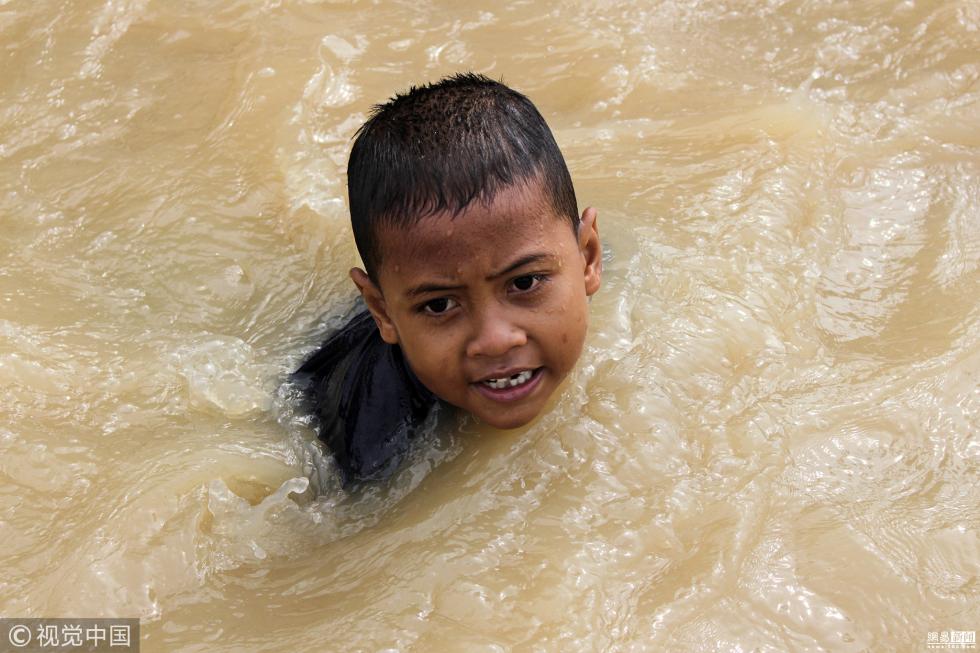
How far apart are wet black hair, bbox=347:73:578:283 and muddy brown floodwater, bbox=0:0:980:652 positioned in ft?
2.42

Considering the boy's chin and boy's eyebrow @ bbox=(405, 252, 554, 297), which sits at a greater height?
boy's eyebrow @ bbox=(405, 252, 554, 297)

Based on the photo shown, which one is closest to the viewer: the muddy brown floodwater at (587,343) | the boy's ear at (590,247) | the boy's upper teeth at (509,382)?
the muddy brown floodwater at (587,343)

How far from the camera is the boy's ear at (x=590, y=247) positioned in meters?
3.14

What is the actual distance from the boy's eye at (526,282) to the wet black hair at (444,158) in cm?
22

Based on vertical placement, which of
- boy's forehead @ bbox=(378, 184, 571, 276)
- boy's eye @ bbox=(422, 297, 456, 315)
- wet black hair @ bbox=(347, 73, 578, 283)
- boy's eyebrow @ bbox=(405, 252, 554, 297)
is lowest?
boy's eye @ bbox=(422, 297, 456, 315)

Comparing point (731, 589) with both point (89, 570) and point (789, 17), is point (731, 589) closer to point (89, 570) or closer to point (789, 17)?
point (89, 570)

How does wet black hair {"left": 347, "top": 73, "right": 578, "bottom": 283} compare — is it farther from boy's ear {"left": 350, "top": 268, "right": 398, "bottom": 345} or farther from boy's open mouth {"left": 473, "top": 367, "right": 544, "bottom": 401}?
boy's open mouth {"left": 473, "top": 367, "right": 544, "bottom": 401}

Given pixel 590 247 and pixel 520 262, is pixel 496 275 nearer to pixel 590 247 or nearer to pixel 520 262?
pixel 520 262

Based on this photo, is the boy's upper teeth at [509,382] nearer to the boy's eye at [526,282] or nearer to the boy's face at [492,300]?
the boy's face at [492,300]

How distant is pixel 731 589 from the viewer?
8.55 ft

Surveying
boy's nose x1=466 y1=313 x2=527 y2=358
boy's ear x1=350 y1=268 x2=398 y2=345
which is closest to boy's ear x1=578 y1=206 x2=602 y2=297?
boy's nose x1=466 y1=313 x2=527 y2=358

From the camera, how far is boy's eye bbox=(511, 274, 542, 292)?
9.37ft

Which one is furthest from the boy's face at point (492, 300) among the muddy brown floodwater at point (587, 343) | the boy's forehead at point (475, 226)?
the muddy brown floodwater at point (587, 343)

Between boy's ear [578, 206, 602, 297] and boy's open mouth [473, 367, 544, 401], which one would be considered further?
boy's ear [578, 206, 602, 297]
